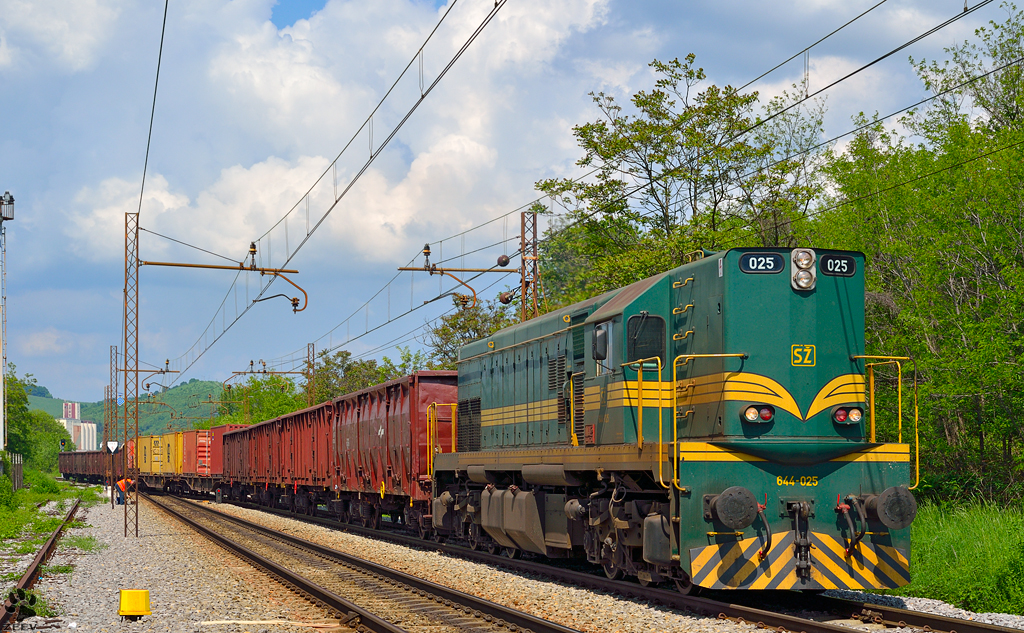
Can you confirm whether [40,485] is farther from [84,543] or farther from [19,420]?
[19,420]

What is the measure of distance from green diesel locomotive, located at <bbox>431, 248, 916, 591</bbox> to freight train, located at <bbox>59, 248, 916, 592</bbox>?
20mm

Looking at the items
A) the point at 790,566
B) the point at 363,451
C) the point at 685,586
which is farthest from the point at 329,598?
the point at 363,451

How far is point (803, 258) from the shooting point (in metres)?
10.9

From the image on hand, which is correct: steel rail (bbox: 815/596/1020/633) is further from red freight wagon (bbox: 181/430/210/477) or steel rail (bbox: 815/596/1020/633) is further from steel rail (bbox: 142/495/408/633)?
red freight wagon (bbox: 181/430/210/477)

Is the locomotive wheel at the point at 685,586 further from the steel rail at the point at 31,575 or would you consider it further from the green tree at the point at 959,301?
the green tree at the point at 959,301

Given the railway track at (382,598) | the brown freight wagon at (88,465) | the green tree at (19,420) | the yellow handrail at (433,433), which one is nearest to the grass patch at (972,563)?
the railway track at (382,598)

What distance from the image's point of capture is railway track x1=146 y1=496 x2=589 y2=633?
33.2 feet

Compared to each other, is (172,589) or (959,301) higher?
(959,301)

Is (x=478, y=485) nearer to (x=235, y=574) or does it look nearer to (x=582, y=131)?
(x=235, y=574)

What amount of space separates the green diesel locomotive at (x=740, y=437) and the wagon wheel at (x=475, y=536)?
4707 millimetres

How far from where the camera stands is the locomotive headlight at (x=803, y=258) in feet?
35.7

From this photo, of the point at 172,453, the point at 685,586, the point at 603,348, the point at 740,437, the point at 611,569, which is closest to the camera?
the point at 740,437

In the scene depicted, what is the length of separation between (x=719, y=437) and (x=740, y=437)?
0.86 ft

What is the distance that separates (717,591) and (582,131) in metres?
14.8
